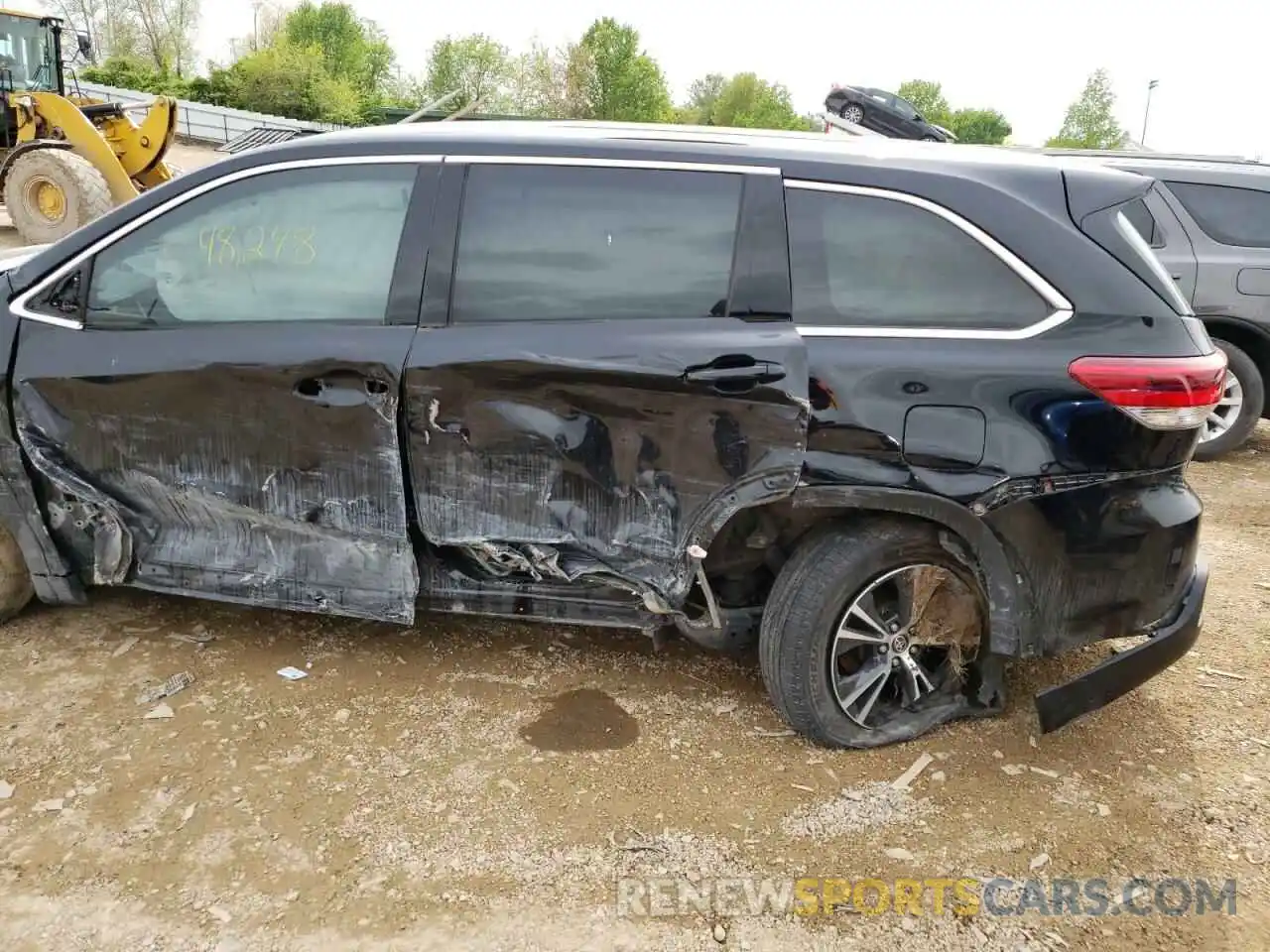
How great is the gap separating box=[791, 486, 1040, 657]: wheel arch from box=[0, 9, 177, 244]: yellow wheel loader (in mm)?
11889

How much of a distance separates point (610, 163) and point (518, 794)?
191cm

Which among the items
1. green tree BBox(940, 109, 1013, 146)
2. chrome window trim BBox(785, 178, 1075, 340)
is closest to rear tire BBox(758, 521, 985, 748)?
chrome window trim BBox(785, 178, 1075, 340)

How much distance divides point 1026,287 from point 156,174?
14131 millimetres

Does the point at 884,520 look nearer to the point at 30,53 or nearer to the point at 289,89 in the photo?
the point at 30,53

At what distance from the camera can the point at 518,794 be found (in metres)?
2.81

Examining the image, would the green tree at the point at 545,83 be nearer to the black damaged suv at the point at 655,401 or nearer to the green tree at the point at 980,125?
the green tree at the point at 980,125

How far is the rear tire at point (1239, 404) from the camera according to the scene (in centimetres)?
648

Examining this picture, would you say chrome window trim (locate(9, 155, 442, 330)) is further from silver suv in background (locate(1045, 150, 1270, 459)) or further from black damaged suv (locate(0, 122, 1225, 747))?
silver suv in background (locate(1045, 150, 1270, 459))

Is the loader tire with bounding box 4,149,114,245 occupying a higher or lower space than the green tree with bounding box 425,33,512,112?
lower

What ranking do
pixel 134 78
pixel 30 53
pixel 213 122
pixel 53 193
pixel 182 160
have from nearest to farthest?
1. pixel 53 193
2. pixel 30 53
3. pixel 182 160
4. pixel 213 122
5. pixel 134 78

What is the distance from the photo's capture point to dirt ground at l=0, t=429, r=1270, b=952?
2365 millimetres

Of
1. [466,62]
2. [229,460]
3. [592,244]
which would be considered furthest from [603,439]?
[466,62]

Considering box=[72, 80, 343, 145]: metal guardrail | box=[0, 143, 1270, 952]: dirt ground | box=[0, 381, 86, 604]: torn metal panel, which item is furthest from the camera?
box=[72, 80, 343, 145]: metal guardrail

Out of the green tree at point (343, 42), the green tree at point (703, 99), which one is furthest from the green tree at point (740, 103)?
the green tree at point (343, 42)
